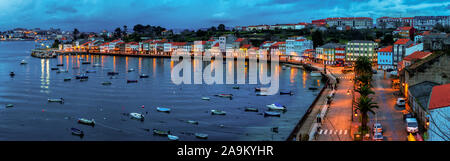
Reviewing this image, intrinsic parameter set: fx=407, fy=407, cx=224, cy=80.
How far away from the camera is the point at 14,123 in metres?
18.0

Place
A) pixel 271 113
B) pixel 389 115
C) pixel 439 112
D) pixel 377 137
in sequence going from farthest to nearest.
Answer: pixel 271 113 < pixel 389 115 < pixel 377 137 < pixel 439 112

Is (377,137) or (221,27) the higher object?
(221,27)

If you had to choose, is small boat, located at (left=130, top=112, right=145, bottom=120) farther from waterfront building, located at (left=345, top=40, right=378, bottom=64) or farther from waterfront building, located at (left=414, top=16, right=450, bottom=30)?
waterfront building, located at (left=414, top=16, right=450, bottom=30)

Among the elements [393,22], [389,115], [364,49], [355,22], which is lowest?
[389,115]

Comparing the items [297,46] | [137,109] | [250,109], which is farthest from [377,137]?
[297,46]

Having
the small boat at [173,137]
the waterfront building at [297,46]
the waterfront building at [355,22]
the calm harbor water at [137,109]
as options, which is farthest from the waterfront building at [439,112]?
the waterfront building at [355,22]

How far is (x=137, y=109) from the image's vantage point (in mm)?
21344

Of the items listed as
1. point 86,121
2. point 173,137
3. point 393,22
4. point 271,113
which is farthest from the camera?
point 393,22

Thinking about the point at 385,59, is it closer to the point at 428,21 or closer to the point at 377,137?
the point at 377,137

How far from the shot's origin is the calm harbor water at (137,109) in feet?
53.5

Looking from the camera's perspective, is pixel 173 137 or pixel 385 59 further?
pixel 385 59

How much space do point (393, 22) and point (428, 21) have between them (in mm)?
8441

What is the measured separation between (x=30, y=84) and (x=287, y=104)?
20915mm

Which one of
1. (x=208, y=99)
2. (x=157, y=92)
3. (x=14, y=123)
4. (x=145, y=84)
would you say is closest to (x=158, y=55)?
(x=145, y=84)
